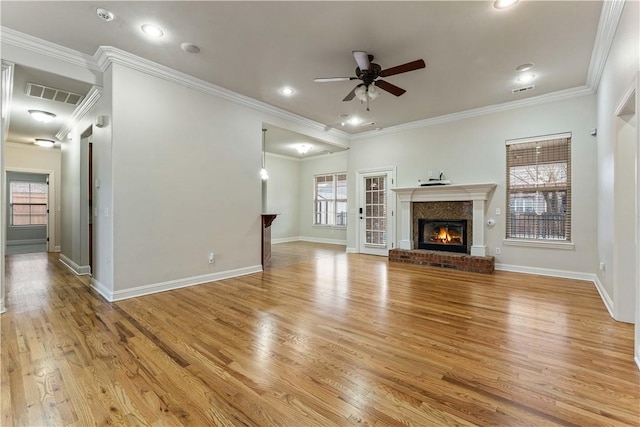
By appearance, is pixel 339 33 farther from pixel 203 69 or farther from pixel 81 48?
pixel 81 48

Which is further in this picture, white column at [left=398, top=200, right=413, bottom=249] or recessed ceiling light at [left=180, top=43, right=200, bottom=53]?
white column at [left=398, top=200, right=413, bottom=249]

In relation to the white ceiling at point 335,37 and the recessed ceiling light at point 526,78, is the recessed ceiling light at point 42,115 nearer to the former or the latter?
the white ceiling at point 335,37

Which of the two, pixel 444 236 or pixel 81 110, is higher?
pixel 81 110

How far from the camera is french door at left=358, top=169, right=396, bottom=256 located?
6.92m

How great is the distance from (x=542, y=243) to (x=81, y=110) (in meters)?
8.26

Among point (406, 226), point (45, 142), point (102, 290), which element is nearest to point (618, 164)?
point (406, 226)

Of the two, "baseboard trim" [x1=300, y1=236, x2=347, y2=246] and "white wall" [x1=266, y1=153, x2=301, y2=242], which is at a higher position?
"white wall" [x1=266, y1=153, x2=301, y2=242]

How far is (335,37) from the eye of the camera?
3.22m

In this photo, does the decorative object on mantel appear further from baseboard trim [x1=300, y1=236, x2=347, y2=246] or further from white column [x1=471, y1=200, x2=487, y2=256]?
baseboard trim [x1=300, y1=236, x2=347, y2=246]

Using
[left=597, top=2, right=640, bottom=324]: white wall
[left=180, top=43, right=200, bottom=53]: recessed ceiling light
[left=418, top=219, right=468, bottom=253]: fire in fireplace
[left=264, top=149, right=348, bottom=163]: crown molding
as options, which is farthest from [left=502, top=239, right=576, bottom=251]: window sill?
[left=180, top=43, right=200, bottom=53]: recessed ceiling light

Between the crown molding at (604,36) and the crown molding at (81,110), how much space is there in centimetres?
590

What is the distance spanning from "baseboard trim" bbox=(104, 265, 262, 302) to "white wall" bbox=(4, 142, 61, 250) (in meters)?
5.58

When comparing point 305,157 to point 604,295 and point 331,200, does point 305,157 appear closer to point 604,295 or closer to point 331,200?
→ point 331,200

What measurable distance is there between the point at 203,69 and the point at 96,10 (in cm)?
131
